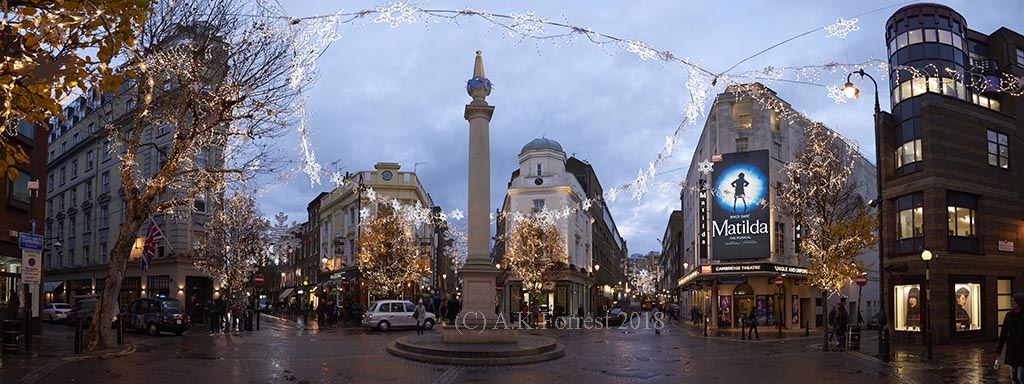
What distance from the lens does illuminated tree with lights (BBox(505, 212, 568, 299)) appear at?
161 ft

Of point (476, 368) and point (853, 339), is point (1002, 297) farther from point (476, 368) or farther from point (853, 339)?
point (476, 368)

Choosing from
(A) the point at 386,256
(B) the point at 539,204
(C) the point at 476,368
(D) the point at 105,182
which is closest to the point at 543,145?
(B) the point at 539,204

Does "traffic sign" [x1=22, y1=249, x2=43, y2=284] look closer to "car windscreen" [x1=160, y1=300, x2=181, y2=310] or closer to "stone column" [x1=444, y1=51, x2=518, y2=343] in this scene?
"stone column" [x1=444, y1=51, x2=518, y2=343]

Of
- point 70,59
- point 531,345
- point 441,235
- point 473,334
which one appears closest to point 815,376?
point 531,345

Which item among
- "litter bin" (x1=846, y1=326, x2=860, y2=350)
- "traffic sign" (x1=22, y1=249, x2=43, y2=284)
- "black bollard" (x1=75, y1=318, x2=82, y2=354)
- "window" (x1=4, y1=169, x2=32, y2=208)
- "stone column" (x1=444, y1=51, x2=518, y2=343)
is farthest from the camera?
"window" (x1=4, y1=169, x2=32, y2=208)

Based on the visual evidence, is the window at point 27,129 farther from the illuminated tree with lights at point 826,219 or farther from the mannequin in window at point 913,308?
the mannequin in window at point 913,308

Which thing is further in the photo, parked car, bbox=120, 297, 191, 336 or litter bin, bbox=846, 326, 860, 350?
parked car, bbox=120, 297, 191, 336

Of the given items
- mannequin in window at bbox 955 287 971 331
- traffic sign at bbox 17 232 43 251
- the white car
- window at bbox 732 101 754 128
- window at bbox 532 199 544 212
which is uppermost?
window at bbox 732 101 754 128

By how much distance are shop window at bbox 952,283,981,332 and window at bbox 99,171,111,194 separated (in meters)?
49.8

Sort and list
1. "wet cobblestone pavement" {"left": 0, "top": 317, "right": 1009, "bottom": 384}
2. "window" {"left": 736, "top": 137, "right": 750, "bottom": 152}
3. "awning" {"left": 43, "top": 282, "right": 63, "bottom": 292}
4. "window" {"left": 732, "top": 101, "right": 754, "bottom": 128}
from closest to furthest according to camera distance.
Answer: "wet cobblestone pavement" {"left": 0, "top": 317, "right": 1009, "bottom": 384} → "window" {"left": 736, "top": 137, "right": 750, "bottom": 152} → "window" {"left": 732, "top": 101, "right": 754, "bottom": 128} → "awning" {"left": 43, "top": 282, "right": 63, "bottom": 292}

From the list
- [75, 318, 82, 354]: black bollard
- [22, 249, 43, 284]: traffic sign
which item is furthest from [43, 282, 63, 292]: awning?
[22, 249, 43, 284]: traffic sign

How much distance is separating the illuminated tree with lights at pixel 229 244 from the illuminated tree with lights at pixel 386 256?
707 centimetres

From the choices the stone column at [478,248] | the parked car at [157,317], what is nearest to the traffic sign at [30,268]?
the stone column at [478,248]

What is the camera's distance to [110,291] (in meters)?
20.9
